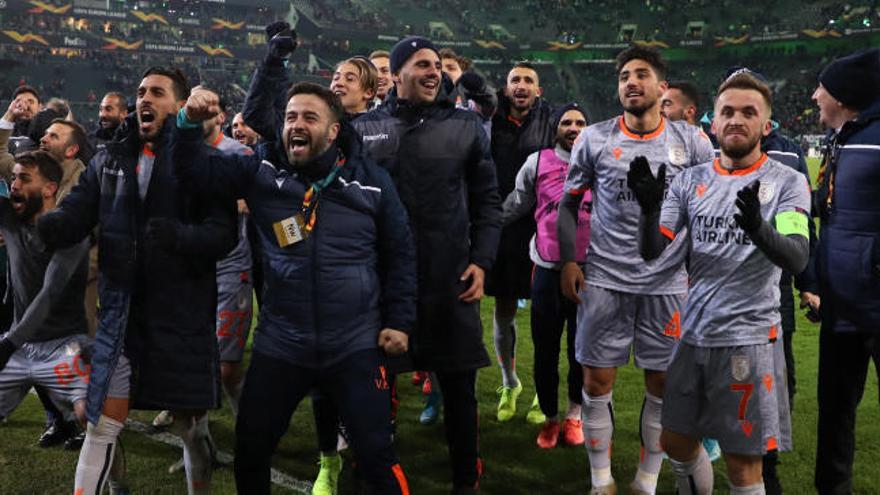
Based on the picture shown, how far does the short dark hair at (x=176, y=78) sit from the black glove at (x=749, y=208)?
2.42 metres

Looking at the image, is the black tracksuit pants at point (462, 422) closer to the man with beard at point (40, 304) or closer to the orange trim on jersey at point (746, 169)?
the orange trim on jersey at point (746, 169)

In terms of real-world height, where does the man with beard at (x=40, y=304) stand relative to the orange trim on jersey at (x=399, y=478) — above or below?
above

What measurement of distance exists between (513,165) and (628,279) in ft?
6.14

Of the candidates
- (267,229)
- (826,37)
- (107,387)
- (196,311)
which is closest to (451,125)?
(267,229)

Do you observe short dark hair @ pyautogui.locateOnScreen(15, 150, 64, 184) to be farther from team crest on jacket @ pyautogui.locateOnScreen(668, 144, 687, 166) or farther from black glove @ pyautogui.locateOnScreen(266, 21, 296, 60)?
team crest on jacket @ pyautogui.locateOnScreen(668, 144, 687, 166)

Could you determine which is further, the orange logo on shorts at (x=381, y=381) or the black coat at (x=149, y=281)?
the black coat at (x=149, y=281)

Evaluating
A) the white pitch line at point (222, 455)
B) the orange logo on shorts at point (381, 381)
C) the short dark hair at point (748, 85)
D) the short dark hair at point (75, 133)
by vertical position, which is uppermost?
the short dark hair at point (748, 85)

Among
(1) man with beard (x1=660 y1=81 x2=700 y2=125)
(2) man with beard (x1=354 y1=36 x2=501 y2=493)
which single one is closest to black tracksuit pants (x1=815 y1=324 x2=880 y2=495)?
(2) man with beard (x1=354 y1=36 x2=501 y2=493)

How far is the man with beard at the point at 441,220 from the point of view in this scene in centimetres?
378

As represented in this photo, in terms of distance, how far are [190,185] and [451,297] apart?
1385 mm

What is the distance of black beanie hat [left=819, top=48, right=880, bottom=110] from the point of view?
3.57 metres

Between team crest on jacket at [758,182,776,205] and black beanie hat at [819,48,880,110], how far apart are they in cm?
109

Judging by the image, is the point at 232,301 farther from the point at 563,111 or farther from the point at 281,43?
the point at 563,111

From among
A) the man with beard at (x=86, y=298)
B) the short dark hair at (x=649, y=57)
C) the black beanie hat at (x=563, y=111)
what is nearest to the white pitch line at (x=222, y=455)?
the man with beard at (x=86, y=298)
